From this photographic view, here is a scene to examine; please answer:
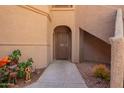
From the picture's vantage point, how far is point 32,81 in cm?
863

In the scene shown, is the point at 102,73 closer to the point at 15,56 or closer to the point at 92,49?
the point at 15,56

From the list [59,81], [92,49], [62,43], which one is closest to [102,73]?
[59,81]

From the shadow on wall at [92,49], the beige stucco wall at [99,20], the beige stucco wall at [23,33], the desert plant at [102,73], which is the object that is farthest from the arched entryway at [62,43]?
the desert plant at [102,73]

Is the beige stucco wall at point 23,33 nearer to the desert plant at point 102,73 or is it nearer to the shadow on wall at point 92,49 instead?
the desert plant at point 102,73

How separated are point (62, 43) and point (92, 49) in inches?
89.4

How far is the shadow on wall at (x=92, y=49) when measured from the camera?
15.5 metres

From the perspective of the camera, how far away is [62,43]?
16078 mm

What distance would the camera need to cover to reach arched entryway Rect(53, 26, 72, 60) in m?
16.0

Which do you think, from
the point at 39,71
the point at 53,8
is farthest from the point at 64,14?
the point at 39,71

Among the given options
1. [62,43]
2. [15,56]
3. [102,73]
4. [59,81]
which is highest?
[62,43]
